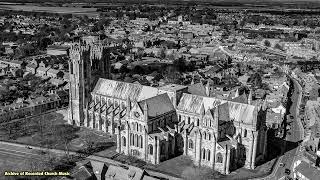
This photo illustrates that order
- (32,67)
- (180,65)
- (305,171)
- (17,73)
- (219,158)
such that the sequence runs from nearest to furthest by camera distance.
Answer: (305,171) < (219,158) < (17,73) < (32,67) < (180,65)

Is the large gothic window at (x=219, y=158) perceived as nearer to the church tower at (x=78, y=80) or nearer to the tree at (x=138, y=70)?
the church tower at (x=78, y=80)

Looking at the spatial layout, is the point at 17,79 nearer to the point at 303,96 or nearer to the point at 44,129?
the point at 44,129

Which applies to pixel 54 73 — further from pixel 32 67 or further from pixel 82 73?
pixel 82 73

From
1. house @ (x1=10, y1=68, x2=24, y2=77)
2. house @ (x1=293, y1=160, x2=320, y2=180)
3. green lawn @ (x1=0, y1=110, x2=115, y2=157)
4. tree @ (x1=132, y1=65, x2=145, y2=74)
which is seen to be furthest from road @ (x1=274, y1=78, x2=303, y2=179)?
house @ (x1=10, y1=68, x2=24, y2=77)

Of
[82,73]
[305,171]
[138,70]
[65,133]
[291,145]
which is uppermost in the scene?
[82,73]

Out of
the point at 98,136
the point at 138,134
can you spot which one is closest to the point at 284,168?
the point at 138,134

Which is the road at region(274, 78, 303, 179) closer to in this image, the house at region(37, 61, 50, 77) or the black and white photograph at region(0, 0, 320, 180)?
the black and white photograph at region(0, 0, 320, 180)

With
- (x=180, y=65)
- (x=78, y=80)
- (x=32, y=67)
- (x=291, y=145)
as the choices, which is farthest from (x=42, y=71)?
(x=291, y=145)
